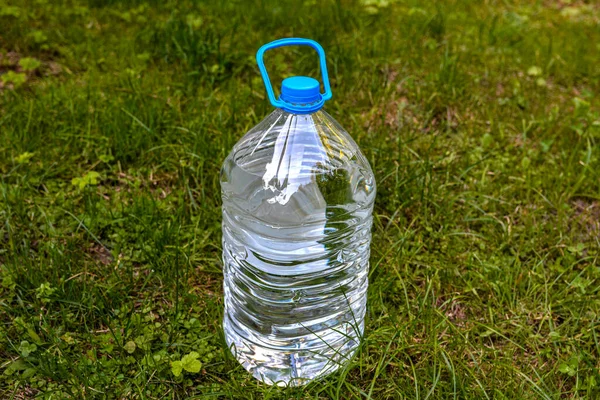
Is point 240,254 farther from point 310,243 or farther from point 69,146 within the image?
point 69,146

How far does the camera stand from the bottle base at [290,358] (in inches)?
91.9

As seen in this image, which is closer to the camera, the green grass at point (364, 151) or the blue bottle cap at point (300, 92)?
the blue bottle cap at point (300, 92)

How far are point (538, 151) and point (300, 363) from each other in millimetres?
1867

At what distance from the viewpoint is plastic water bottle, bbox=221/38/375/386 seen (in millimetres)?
2299

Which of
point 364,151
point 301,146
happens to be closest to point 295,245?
point 301,146

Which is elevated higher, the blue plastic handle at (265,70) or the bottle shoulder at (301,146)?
the blue plastic handle at (265,70)

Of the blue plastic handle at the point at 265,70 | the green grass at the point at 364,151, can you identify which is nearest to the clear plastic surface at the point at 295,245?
the green grass at the point at 364,151

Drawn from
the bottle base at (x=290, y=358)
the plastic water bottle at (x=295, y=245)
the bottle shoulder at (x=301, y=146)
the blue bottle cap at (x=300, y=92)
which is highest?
the blue bottle cap at (x=300, y=92)

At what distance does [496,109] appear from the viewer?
12.2 ft

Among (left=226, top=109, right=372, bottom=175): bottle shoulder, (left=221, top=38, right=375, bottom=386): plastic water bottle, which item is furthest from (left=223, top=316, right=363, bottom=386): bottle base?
(left=226, top=109, right=372, bottom=175): bottle shoulder

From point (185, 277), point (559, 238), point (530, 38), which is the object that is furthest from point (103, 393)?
point (530, 38)

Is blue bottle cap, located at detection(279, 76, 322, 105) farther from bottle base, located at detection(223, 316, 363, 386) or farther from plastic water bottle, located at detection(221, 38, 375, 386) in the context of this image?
bottle base, located at detection(223, 316, 363, 386)

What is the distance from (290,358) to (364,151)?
1.19m

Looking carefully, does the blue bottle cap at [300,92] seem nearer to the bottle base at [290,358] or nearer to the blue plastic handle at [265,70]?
the blue plastic handle at [265,70]
